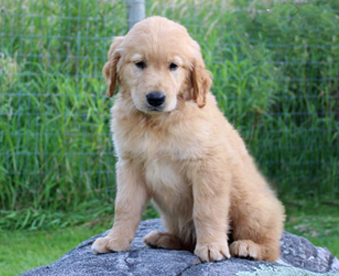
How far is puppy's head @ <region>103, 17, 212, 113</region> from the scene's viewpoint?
3133 millimetres

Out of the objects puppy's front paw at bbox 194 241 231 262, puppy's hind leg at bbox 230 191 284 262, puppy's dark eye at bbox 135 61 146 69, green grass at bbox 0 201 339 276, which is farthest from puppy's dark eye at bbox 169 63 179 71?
green grass at bbox 0 201 339 276

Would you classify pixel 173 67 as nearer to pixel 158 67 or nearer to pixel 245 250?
pixel 158 67

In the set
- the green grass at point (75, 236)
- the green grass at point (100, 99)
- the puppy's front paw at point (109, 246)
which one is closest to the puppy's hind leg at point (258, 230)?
the puppy's front paw at point (109, 246)

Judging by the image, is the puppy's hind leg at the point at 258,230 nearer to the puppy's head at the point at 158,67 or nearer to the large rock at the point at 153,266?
the large rock at the point at 153,266

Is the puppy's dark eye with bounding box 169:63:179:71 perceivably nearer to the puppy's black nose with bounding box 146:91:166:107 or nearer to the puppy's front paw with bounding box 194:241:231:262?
the puppy's black nose with bounding box 146:91:166:107

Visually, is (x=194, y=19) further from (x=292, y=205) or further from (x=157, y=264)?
(x=157, y=264)

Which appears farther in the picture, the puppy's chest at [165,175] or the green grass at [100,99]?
the green grass at [100,99]

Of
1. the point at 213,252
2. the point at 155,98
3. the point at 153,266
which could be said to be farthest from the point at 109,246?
the point at 155,98

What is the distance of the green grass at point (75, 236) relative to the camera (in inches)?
199

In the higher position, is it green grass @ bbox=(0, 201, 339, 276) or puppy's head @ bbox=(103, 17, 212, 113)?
puppy's head @ bbox=(103, 17, 212, 113)

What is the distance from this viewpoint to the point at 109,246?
329cm

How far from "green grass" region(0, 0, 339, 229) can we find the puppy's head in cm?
233

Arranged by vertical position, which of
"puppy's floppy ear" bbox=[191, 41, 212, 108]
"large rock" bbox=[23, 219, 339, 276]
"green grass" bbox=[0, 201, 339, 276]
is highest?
"puppy's floppy ear" bbox=[191, 41, 212, 108]

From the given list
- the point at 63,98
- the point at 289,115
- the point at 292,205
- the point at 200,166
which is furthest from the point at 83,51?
the point at 200,166
